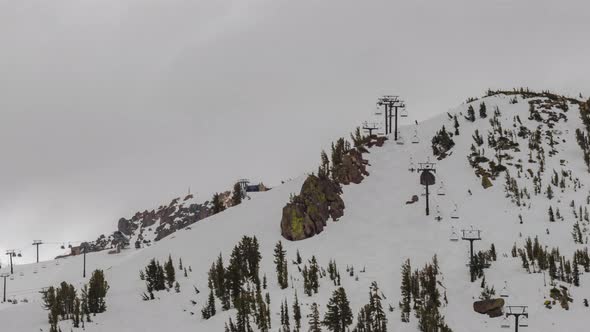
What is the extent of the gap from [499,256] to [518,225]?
3848mm

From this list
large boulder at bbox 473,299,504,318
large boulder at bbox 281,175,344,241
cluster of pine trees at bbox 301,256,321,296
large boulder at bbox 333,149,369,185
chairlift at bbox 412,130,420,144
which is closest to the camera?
large boulder at bbox 473,299,504,318

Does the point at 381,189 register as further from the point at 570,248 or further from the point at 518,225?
the point at 570,248

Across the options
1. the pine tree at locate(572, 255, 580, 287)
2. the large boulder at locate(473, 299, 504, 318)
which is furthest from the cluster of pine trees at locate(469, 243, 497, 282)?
the pine tree at locate(572, 255, 580, 287)

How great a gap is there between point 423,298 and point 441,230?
795 centimetres

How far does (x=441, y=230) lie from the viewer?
29891 mm

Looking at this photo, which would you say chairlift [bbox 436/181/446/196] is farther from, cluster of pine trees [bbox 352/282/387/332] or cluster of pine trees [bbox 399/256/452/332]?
cluster of pine trees [bbox 352/282/387/332]

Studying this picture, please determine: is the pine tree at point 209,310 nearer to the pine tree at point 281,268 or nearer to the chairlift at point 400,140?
the pine tree at point 281,268

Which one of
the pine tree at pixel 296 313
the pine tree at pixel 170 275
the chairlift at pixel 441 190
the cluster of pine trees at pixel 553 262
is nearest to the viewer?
the pine tree at pixel 296 313

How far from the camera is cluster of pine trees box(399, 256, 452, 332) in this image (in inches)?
803

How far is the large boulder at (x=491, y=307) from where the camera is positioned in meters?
21.5

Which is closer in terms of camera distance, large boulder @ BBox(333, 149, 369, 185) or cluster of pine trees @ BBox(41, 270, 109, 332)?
cluster of pine trees @ BBox(41, 270, 109, 332)

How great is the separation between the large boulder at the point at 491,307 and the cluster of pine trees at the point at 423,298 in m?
1.45

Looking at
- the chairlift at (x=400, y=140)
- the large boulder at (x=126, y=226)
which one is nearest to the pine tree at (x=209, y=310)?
the chairlift at (x=400, y=140)

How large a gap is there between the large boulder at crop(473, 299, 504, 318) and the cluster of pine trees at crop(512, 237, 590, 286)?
295 centimetres
